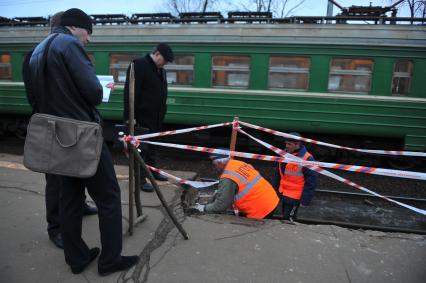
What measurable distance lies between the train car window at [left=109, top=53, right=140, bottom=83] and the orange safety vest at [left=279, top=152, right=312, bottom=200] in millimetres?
5401

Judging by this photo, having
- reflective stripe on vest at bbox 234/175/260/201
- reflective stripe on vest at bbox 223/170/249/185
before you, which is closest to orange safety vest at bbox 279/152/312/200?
reflective stripe on vest at bbox 234/175/260/201

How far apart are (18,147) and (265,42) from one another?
6621 mm

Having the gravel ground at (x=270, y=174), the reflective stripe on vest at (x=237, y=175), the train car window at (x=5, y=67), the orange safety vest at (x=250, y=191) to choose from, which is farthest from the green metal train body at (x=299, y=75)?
the reflective stripe on vest at (x=237, y=175)

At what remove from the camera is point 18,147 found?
8.45 metres

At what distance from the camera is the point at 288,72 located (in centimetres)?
707

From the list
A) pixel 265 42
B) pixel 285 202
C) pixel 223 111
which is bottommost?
pixel 285 202

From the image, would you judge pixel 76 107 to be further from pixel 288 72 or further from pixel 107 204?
pixel 288 72

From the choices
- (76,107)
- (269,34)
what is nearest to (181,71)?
(269,34)

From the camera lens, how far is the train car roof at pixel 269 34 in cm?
666

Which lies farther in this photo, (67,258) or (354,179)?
(354,179)

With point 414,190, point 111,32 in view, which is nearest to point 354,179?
point 414,190

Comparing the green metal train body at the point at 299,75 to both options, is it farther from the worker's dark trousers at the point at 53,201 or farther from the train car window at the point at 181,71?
the worker's dark trousers at the point at 53,201

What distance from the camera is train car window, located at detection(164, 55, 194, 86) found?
24.7 feet

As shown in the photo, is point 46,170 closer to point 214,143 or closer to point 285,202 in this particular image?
point 285,202
